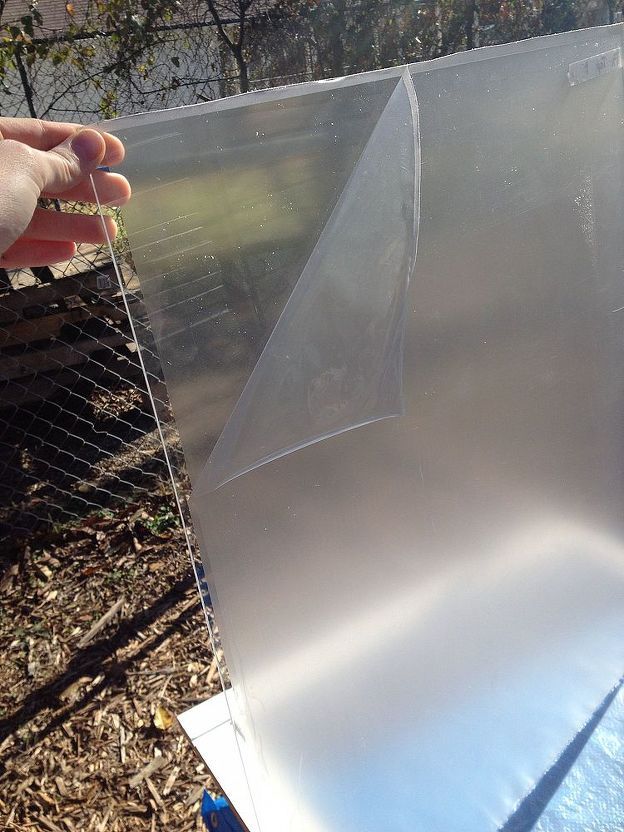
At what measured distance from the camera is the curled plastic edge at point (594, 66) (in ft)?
3.61

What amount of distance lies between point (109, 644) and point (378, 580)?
55.4 inches

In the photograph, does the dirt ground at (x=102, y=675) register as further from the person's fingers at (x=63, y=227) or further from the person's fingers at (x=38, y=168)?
the person's fingers at (x=38, y=168)

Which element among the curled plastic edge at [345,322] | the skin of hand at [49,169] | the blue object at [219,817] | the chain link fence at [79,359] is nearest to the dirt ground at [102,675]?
the chain link fence at [79,359]

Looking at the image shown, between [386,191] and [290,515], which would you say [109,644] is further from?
[386,191]

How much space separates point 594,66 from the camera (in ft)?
3.69

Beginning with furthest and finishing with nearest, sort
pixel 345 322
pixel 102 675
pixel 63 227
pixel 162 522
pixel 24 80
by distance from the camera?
pixel 24 80 < pixel 162 522 < pixel 102 675 < pixel 63 227 < pixel 345 322

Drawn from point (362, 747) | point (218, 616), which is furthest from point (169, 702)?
point (218, 616)

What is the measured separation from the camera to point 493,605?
120cm

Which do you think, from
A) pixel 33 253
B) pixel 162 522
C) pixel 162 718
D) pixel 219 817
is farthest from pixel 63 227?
pixel 162 522

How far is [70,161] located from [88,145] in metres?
0.05

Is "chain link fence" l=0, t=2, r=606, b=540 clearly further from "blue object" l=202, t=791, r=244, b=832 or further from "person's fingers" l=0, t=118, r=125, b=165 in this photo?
"person's fingers" l=0, t=118, r=125, b=165

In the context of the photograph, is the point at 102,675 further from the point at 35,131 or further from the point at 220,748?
the point at 35,131

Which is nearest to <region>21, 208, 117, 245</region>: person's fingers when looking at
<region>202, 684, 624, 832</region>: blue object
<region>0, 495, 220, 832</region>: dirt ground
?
<region>202, 684, 624, 832</region>: blue object

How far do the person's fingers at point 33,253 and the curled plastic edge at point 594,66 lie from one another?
2.62ft
